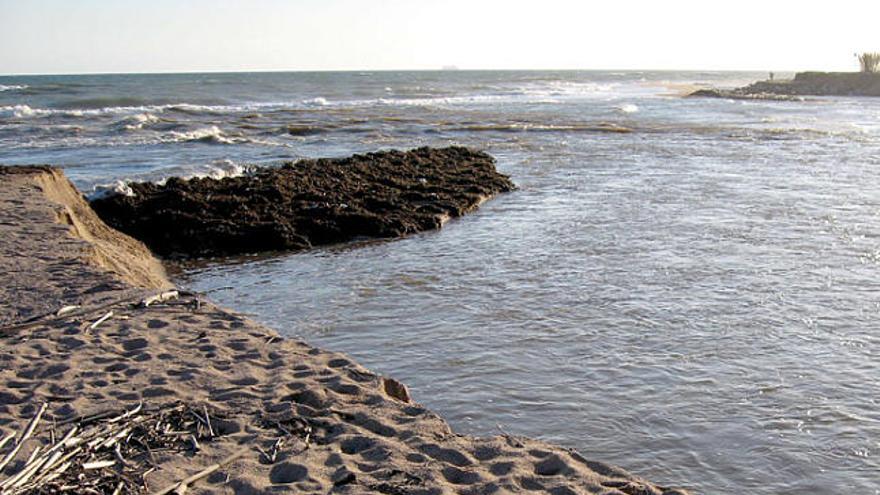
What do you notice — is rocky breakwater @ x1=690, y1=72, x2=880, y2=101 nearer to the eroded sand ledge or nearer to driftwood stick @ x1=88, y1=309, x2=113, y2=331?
the eroded sand ledge

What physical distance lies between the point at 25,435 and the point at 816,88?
62.2 meters

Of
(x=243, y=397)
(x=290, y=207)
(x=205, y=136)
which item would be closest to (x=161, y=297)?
(x=243, y=397)

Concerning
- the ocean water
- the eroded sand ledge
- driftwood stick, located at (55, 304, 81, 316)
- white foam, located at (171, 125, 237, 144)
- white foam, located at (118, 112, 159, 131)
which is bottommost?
the ocean water

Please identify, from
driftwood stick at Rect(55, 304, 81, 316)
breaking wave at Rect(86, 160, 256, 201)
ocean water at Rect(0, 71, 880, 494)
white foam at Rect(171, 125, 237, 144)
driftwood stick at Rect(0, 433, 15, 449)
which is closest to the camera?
driftwood stick at Rect(0, 433, 15, 449)

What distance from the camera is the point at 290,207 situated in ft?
40.3

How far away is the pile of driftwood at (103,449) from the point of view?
3.62 metres

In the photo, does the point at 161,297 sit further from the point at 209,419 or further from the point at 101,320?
the point at 209,419

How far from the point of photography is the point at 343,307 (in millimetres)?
7992

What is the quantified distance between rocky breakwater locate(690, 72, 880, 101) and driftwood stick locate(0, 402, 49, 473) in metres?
53.3

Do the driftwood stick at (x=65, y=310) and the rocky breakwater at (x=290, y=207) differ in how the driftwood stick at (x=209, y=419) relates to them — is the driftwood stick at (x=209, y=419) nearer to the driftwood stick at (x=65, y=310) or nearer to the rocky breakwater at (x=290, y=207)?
the driftwood stick at (x=65, y=310)

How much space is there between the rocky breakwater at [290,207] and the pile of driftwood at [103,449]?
254 inches

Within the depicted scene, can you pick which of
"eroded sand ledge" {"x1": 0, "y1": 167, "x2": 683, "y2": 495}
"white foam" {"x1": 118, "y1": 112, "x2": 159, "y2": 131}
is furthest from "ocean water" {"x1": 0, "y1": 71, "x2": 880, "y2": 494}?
"white foam" {"x1": 118, "y1": 112, "x2": 159, "y2": 131}

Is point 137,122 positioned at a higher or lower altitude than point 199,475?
higher

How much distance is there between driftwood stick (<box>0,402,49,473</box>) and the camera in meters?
3.66
